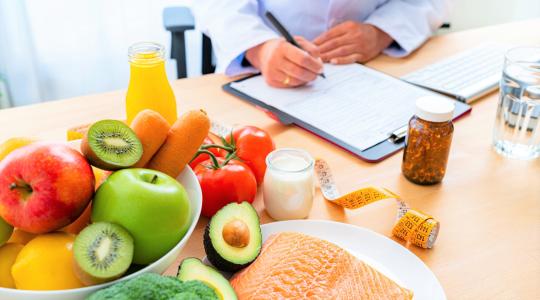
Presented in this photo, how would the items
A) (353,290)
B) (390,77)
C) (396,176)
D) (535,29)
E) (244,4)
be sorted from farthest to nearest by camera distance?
1. (535,29)
2. (244,4)
3. (390,77)
4. (396,176)
5. (353,290)

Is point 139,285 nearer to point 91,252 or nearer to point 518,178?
point 91,252

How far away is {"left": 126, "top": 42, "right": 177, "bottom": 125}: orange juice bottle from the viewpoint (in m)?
0.94

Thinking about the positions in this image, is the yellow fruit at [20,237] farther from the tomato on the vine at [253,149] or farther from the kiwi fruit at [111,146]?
the tomato on the vine at [253,149]

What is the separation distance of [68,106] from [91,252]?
0.72 meters

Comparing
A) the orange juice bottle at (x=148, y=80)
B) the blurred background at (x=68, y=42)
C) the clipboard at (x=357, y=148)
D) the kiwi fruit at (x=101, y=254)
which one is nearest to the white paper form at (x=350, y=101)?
the clipboard at (x=357, y=148)

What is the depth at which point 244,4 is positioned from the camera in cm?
151

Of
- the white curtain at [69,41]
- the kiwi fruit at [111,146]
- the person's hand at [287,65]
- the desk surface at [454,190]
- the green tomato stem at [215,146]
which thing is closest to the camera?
the kiwi fruit at [111,146]

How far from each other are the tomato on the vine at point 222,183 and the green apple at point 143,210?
18 centimetres

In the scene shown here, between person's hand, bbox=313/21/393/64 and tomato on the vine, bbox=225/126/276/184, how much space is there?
585 mm

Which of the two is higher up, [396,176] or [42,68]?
Result: [396,176]

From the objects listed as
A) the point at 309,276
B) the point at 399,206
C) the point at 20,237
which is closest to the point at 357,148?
the point at 399,206

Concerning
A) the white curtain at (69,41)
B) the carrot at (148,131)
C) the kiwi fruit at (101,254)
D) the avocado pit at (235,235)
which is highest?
the carrot at (148,131)

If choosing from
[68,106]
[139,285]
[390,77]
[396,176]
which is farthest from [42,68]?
[139,285]

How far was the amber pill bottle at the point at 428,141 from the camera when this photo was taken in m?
0.89
